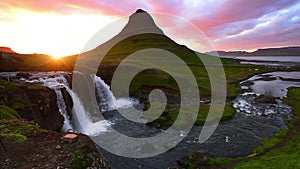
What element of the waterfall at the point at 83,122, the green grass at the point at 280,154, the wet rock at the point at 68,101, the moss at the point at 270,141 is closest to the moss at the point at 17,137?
the green grass at the point at 280,154

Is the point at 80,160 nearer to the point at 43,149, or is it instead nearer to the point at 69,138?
the point at 69,138

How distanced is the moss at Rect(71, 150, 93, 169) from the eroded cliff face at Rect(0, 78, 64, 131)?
57.7ft

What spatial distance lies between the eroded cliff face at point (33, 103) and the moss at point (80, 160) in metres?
17.6

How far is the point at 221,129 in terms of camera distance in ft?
126

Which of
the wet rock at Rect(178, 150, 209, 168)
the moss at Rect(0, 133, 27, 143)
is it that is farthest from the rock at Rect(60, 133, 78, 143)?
the wet rock at Rect(178, 150, 209, 168)

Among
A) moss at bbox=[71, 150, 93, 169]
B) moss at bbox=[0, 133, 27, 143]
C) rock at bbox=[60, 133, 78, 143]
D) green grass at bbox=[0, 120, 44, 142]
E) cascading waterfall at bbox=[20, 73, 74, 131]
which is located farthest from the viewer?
cascading waterfall at bbox=[20, 73, 74, 131]

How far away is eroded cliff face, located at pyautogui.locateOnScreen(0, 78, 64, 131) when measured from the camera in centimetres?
2850

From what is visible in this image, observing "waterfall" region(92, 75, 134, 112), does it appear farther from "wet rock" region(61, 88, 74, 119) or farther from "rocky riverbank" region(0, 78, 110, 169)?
"rocky riverbank" region(0, 78, 110, 169)

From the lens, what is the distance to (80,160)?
13438mm

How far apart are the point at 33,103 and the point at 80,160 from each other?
2062 cm

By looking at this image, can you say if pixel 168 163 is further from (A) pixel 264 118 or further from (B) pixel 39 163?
(A) pixel 264 118

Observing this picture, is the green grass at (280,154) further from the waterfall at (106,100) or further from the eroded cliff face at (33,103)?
the waterfall at (106,100)

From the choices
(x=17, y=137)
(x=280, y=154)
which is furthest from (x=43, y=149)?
(x=280, y=154)

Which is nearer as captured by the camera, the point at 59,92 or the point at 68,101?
the point at 59,92
